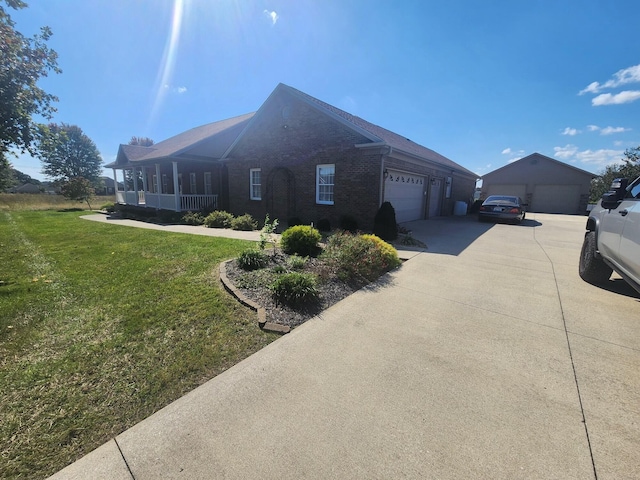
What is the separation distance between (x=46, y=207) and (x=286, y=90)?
2620 centimetres

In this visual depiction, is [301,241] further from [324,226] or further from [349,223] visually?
[324,226]

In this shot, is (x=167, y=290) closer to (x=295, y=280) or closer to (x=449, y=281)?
(x=295, y=280)

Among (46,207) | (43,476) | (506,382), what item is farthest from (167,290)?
(46,207)

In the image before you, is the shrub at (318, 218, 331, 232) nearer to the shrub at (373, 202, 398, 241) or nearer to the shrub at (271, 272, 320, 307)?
the shrub at (373, 202, 398, 241)

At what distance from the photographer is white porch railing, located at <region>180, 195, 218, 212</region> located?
53.9 feet

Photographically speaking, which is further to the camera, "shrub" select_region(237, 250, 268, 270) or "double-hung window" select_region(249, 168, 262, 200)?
"double-hung window" select_region(249, 168, 262, 200)

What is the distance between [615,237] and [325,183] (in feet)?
29.8

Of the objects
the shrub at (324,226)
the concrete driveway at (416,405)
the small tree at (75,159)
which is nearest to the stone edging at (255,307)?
the concrete driveway at (416,405)

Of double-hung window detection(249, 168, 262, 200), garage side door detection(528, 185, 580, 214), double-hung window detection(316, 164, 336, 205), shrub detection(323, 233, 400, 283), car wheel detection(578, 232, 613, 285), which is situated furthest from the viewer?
garage side door detection(528, 185, 580, 214)

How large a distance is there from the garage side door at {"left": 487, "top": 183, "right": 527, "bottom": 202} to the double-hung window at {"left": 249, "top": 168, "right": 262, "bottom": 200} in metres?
25.5

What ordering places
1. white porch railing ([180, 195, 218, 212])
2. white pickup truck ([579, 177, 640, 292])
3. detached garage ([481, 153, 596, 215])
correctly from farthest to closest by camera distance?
1. detached garage ([481, 153, 596, 215])
2. white porch railing ([180, 195, 218, 212])
3. white pickup truck ([579, 177, 640, 292])

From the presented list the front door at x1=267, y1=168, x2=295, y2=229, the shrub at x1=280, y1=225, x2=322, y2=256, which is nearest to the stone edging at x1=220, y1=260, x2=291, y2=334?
the shrub at x1=280, y1=225, x2=322, y2=256

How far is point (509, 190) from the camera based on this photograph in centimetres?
2872

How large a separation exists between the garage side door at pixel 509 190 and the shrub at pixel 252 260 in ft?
99.9
